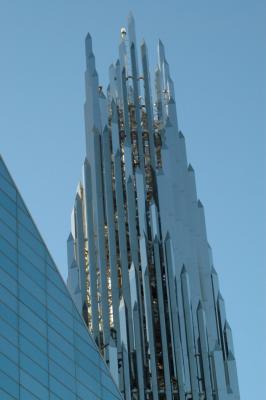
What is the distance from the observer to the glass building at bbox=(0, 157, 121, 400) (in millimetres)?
46594

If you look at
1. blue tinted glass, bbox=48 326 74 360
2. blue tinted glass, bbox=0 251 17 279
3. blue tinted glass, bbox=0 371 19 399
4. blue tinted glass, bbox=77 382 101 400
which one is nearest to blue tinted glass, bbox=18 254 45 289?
blue tinted glass, bbox=0 251 17 279

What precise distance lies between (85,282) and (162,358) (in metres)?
9.46

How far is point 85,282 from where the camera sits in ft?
288

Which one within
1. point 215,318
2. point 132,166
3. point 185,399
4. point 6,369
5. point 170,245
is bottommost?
point 6,369

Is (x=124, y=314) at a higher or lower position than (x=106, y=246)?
lower

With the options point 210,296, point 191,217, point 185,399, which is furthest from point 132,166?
point 185,399

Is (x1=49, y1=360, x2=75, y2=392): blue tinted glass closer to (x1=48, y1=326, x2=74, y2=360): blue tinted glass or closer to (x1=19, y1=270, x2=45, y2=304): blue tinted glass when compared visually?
(x1=48, y1=326, x2=74, y2=360): blue tinted glass

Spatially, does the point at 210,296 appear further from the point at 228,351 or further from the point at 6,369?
the point at 6,369

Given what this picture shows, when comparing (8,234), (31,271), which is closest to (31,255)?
(31,271)

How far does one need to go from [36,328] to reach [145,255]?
35.8 meters

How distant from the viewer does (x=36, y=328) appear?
50.3m

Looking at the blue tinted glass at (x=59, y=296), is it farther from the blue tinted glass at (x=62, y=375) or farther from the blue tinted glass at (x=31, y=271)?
the blue tinted glass at (x=62, y=375)

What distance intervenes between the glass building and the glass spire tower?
23715 millimetres

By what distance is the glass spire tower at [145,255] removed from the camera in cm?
8138
